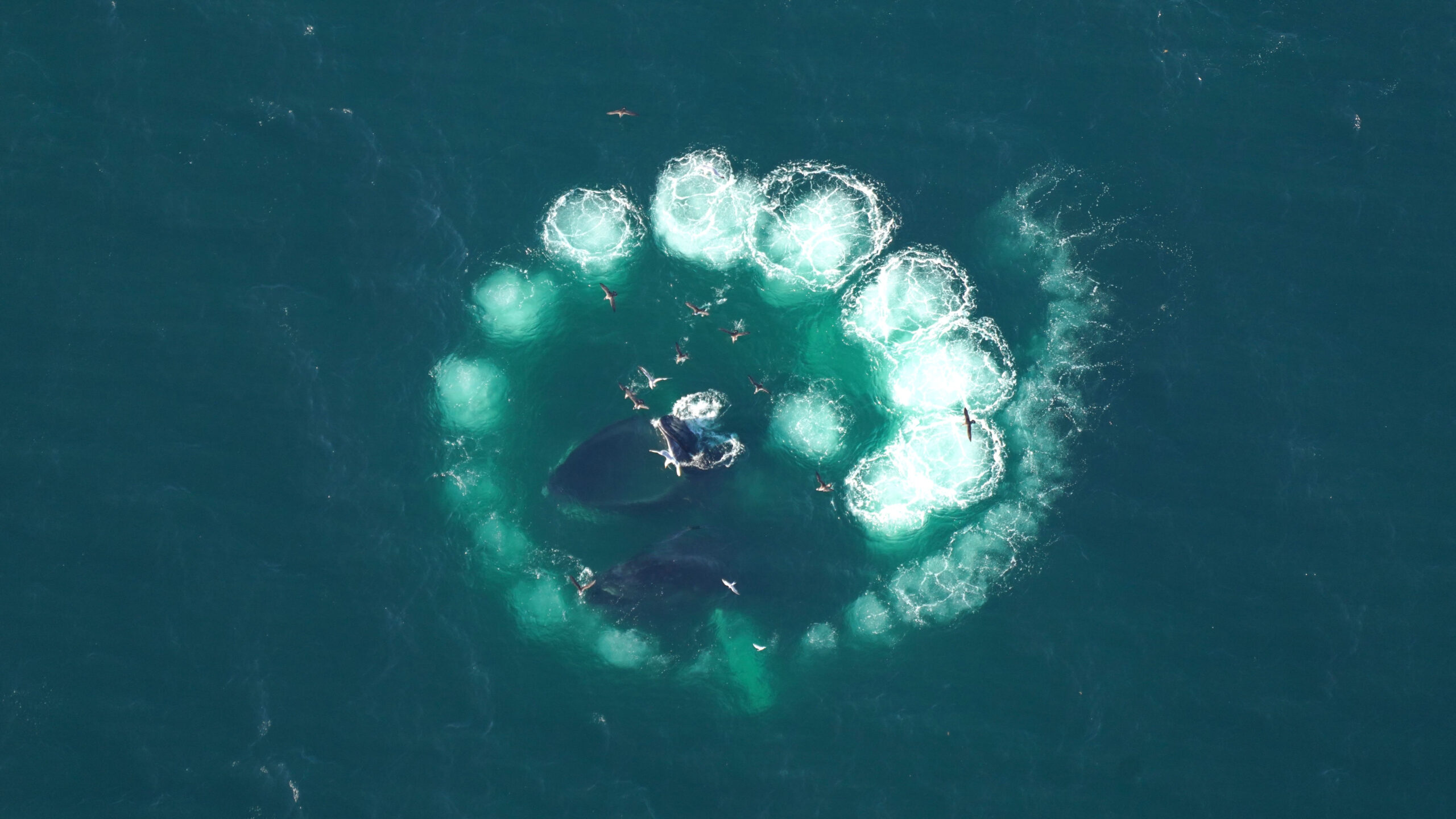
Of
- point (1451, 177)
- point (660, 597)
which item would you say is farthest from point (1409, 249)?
point (660, 597)

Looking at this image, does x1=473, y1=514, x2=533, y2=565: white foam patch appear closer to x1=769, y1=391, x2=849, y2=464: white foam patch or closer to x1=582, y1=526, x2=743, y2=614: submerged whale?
x1=582, y1=526, x2=743, y2=614: submerged whale

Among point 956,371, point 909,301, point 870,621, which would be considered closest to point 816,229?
point 909,301

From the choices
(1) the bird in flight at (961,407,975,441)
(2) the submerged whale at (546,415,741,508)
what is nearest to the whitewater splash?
(1) the bird in flight at (961,407,975,441)

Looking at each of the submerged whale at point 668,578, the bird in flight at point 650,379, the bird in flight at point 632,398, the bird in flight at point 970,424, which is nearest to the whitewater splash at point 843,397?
the bird in flight at point 970,424

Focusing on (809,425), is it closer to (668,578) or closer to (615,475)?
(615,475)

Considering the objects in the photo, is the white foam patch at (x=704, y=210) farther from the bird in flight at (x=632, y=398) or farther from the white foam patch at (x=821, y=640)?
the white foam patch at (x=821, y=640)
